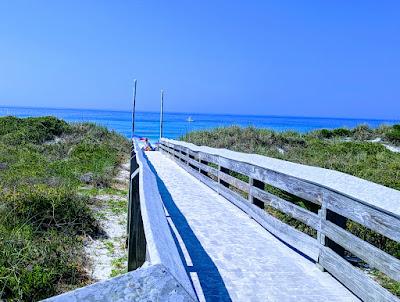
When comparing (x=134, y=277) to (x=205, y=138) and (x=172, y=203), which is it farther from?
(x=205, y=138)

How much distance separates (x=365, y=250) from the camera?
4.27 m

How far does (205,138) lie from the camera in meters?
29.5

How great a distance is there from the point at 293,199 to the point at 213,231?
261 cm

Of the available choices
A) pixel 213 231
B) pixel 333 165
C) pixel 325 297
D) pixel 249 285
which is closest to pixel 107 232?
pixel 213 231

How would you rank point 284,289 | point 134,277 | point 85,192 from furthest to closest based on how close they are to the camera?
point 85,192
point 284,289
point 134,277

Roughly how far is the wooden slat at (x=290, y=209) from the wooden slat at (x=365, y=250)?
0.30 m

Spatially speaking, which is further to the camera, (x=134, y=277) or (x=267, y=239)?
(x=267, y=239)

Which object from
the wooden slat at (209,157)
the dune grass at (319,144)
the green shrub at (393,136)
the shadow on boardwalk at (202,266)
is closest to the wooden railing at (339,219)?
the shadow on boardwalk at (202,266)

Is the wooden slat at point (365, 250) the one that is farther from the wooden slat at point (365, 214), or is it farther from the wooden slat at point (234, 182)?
the wooden slat at point (234, 182)

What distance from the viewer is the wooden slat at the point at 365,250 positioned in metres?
3.82

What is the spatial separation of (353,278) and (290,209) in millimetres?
1907

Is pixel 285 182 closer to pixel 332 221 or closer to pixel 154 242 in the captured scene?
pixel 332 221

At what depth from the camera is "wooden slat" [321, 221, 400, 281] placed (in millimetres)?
3822

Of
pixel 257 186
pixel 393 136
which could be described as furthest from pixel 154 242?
pixel 393 136
